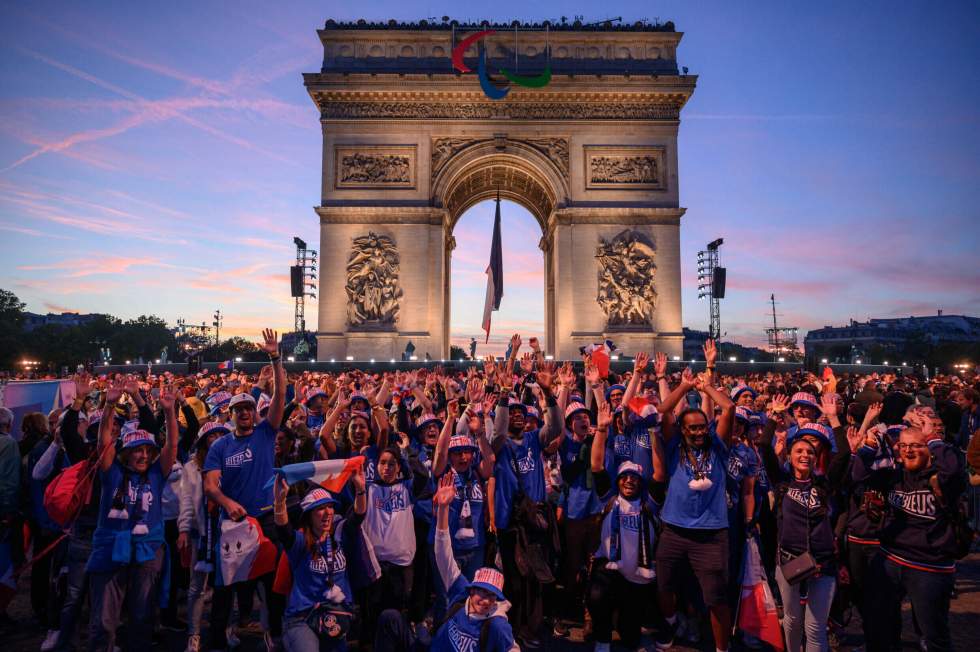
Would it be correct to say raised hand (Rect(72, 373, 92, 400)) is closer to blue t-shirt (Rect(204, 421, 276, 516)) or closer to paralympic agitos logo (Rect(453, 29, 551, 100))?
blue t-shirt (Rect(204, 421, 276, 516))

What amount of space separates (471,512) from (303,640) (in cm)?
152

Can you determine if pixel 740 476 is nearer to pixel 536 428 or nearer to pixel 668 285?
pixel 536 428

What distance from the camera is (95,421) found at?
6035 millimetres

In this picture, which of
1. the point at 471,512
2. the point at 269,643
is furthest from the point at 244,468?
the point at 471,512

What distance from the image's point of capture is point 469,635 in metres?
3.59

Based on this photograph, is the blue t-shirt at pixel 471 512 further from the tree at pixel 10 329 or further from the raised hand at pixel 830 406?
the tree at pixel 10 329

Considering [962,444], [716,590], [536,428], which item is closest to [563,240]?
[962,444]

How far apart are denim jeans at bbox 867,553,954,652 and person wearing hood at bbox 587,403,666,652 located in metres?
1.67

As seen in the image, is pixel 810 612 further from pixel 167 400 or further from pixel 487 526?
pixel 167 400

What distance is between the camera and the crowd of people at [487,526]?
4172 mm

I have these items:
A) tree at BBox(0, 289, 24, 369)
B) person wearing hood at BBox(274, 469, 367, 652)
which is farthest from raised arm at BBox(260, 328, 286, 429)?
tree at BBox(0, 289, 24, 369)

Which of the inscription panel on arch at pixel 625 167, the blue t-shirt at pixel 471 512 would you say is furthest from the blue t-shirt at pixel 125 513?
the inscription panel on arch at pixel 625 167

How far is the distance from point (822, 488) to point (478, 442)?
2797 mm

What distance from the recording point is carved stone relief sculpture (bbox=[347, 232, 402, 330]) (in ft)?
83.1
